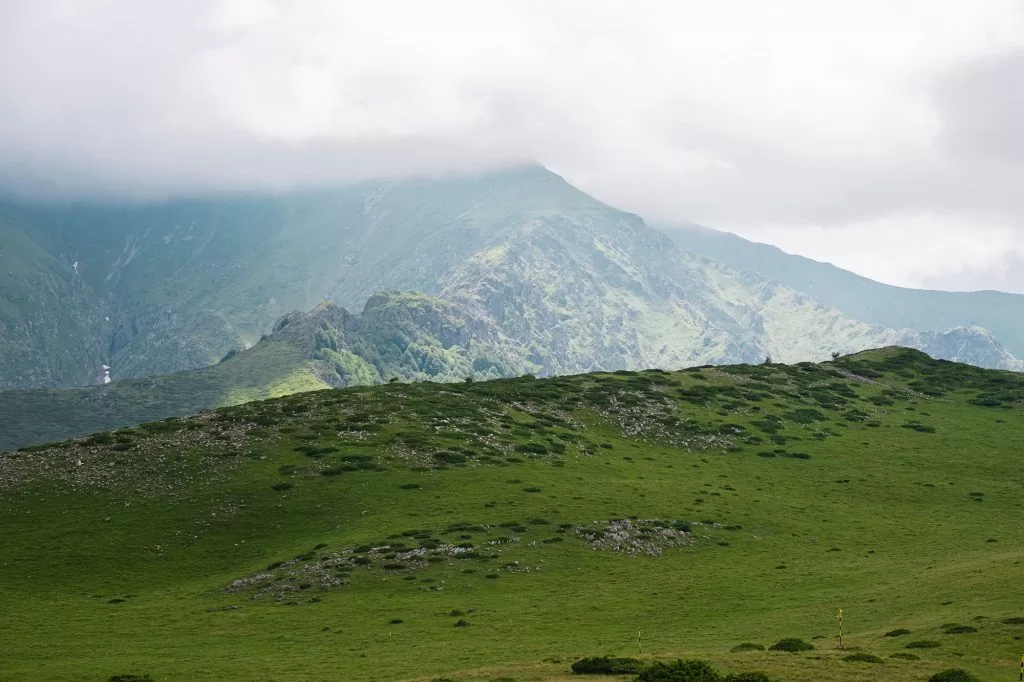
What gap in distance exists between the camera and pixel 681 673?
136 feet

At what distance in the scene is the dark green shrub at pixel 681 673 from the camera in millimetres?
40519

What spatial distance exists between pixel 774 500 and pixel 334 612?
213 ft

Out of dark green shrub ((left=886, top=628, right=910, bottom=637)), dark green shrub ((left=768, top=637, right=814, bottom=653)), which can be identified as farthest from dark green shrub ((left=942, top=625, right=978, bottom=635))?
dark green shrub ((left=768, top=637, right=814, bottom=653))

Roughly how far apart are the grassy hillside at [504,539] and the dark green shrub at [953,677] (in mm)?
1442

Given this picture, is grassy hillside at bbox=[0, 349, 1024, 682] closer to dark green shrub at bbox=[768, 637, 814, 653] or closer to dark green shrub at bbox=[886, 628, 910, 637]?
dark green shrub at bbox=[886, 628, 910, 637]

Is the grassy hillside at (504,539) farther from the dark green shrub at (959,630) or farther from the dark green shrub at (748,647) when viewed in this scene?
the dark green shrub at (748,647)

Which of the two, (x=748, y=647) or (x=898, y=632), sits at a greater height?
(x=898, y=632)

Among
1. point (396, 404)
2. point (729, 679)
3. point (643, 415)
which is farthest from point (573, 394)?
point (729, 679)

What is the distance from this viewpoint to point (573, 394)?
164m

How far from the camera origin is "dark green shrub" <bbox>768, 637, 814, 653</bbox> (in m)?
50.4

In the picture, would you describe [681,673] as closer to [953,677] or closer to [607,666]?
[607,666]

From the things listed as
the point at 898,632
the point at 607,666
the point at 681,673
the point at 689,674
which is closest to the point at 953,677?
the point at 689,674

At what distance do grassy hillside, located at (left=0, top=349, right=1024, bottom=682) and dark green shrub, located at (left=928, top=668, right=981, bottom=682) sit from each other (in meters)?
1.44

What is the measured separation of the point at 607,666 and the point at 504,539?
4312 cm
